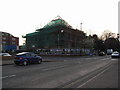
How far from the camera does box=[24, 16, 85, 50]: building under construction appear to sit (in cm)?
6328

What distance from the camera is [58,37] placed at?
6266cm

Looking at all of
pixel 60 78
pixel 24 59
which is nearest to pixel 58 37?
pixel 24 59

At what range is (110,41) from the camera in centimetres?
9775

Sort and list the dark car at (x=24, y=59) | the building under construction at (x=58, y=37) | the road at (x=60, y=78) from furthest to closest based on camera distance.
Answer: the building under construction at (x=58, y=37)
the dark car at (x=24, y=59)
the road at (x=60, y=78)

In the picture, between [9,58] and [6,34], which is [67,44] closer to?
[9,58]

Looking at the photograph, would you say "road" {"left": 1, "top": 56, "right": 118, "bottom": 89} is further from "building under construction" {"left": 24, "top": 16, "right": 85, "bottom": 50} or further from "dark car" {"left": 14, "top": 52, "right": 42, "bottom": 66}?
"building under construction" {"left": 24, "top": 16, "right": 85, "bottom": 50}

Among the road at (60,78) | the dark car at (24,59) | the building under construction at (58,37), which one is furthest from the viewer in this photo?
the building under construction at (58,37)

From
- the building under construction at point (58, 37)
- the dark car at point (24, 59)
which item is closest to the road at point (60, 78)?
the dark car at point (24, 59)

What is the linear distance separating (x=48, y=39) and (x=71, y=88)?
203 ft

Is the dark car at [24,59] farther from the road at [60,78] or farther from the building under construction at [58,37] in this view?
the building under construction at [58,37]

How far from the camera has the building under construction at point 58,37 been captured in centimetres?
6328

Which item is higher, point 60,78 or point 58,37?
point 58,37

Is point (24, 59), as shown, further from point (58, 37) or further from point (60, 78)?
point (58, 37)

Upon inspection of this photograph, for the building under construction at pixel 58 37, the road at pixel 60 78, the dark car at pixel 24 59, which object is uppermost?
the building under construction at pixel 58 37
